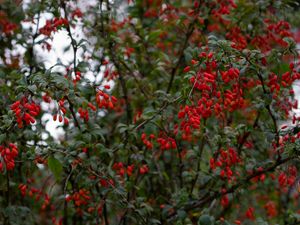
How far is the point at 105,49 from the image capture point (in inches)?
170

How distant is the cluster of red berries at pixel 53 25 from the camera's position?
3.54m

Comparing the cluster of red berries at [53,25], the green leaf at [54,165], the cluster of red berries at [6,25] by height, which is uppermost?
the cluster of red berries at [6,25]

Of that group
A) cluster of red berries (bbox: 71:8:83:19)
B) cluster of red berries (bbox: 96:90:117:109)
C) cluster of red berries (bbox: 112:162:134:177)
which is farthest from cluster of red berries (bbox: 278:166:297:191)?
cluster of red berries (bbox: 71:8:83:19)

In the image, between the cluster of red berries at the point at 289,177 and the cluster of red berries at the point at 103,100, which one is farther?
the cluster of red berries at the point at 289,177

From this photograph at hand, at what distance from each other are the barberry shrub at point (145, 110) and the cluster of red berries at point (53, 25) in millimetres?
11

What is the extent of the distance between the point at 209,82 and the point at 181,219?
1200mm

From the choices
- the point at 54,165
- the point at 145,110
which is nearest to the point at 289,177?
the point at 145,110

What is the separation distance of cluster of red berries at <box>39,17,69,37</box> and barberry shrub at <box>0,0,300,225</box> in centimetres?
1

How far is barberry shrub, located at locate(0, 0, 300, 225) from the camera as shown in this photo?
3037mm

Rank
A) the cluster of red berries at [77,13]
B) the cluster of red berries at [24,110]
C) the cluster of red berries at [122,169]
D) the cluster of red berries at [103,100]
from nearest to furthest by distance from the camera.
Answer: the cluster of red berries at [24,110]
the cluster of red berries at [103,100]
the cluster of red berries at [122,169]
the cluster of red berries at [77,13]

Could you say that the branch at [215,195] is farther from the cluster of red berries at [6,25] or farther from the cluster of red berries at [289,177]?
the cluster of red berries at [6,25]

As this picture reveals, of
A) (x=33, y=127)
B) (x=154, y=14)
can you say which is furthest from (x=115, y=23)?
(x=33, y=127)

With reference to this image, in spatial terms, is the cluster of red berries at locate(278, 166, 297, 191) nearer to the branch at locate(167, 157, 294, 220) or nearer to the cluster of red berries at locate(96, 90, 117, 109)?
the branch at locate(167, 157, 294, 220)

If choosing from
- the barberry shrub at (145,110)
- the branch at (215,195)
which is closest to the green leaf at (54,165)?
the barberry shrub at (145,110)
